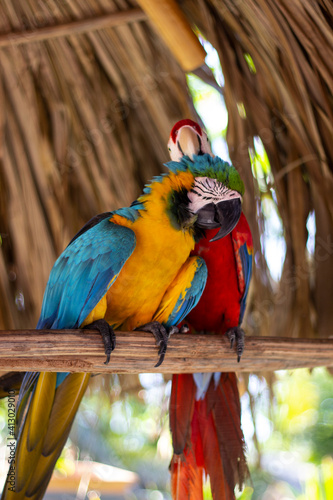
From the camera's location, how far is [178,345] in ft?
3.99

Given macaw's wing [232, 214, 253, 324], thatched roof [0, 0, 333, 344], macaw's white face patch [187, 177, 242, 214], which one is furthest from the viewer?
thatched roof [0, 0, 333, 344]

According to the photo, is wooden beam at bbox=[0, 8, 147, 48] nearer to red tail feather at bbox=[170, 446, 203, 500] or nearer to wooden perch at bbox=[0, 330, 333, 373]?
wooden perch at bbox=[0, 330, 333, 373]

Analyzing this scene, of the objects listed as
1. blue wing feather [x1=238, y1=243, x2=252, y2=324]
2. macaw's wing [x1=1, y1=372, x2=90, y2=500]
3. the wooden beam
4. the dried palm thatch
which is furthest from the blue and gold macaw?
the wooden beam

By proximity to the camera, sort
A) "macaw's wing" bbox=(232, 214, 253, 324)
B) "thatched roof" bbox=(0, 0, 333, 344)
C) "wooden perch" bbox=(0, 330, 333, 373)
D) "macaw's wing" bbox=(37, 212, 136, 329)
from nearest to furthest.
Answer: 1. "wooden perch" bbox=(0, 330, 333, 373)
2. "macaw's wing" bbox=(37, 212, 136, 329)
3. "macaw's wing" bbox=(232, 214, 253, 324)
4. "thatched roof" bbox=(0, 0, 333, 344)

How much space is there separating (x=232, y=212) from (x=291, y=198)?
640mm

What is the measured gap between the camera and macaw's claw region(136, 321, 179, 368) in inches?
46.3

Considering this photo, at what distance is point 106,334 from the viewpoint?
3.56 ft

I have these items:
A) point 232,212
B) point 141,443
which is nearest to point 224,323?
point 232,212

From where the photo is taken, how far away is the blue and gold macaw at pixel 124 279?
1.13 m

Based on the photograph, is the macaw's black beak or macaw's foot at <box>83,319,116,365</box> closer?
macaw's foot at <box>83,319,116,365</box>

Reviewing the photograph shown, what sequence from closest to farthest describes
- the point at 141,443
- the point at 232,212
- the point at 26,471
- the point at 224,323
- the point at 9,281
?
the point at 26,471 → the point at 232,212 → the point at 224,323 → the point at 9,281 → the point at 141,443

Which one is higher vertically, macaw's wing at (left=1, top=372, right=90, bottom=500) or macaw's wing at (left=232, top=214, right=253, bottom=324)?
macaw's wing at (left=232, top=214, right=253, bottom=324)

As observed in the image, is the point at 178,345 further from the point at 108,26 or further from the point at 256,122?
the point at 108,26

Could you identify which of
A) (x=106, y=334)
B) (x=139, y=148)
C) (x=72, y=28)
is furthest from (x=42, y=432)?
(x=72, y=28)
